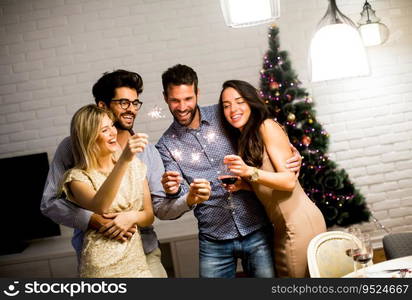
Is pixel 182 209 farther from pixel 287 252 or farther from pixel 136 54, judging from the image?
pixel 136 54

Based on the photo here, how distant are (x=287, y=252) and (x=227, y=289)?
1.15ft

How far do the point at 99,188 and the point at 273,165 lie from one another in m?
0.85

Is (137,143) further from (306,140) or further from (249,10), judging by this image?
(306,140)

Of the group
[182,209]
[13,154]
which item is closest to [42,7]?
[13,154]

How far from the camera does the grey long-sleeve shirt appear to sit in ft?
8.01

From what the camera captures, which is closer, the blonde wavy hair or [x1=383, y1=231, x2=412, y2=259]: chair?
the blonde wavy hair

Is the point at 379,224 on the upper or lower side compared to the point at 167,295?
lower

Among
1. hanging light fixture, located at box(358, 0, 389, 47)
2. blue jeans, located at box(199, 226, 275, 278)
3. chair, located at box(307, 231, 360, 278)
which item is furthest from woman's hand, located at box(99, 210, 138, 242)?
hanging light fixture, located at box(358, 0, 389, 47)

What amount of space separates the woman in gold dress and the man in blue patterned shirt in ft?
0.32

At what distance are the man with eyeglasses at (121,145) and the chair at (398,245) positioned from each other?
3.71ft

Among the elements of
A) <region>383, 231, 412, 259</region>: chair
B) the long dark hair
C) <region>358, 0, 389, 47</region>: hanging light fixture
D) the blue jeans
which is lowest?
<region>383, 231, 412, 259</region>: chair

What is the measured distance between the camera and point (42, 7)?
445 centimetres

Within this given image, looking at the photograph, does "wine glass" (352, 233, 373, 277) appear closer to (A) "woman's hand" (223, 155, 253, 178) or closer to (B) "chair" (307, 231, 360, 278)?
(B) "chair" (307, 231, 360, 278)

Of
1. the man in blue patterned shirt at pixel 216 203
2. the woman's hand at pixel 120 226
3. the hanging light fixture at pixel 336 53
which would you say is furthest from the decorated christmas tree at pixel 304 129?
the woman's hand at pixel 120 226
